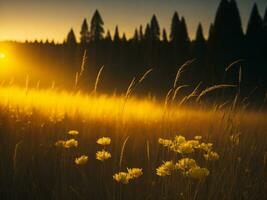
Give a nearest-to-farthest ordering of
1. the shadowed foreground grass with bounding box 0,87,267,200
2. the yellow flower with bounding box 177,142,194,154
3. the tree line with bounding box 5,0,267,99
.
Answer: the yellow flower with bounding box 177,142,194,154
the shadowed foreground grass with bounding box 0,87,267,200
the tree line with bounding box 5,0,267,99

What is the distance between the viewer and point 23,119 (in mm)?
3830

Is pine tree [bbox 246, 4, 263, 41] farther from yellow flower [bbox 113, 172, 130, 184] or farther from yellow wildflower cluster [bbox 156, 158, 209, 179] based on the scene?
yellow flower [bbox 113, 172, 130, 184]

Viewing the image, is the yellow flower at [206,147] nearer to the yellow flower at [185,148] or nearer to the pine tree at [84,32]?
the yellow flower at [185,148]

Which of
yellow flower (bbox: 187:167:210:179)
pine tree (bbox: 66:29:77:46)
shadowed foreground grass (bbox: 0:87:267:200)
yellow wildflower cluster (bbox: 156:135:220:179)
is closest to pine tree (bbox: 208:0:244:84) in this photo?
shadowed foreground grass (bbox: 0:87:267:200)

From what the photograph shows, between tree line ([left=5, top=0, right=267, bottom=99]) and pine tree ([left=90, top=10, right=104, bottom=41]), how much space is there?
2220mm

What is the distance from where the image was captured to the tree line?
26125mm

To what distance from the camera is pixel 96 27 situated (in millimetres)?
49969

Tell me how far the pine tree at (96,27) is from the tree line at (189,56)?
2220 mm

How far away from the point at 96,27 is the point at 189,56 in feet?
72.8

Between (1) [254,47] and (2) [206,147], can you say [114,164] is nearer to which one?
(2) [206,147]

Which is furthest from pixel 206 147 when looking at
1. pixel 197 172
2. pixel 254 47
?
pixel 254 47

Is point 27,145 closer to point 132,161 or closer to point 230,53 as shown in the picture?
point 132,161

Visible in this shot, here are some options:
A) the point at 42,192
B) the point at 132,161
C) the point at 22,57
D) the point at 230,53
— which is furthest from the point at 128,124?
the point at 22,57

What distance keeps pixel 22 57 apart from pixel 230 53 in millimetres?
46351
